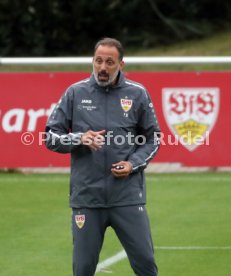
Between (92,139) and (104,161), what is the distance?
30 centimetres

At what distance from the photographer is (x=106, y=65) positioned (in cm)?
817

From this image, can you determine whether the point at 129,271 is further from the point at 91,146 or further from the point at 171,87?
the point at 171,87

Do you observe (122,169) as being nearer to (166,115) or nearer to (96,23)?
(166,115)

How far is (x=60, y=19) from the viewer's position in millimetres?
38000

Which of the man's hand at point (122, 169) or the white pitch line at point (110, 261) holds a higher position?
the man's hand at point (122, 169)

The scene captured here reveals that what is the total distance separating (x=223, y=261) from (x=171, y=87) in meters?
6.59

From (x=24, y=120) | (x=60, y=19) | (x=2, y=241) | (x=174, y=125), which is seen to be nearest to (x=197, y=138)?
(x=174, y=125)

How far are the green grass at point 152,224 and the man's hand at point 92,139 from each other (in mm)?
2983

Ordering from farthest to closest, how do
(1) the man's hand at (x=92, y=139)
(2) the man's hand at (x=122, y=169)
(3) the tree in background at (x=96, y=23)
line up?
(3) the tree in background at (x=96, y=23) < (2) the man's hand at (x=122, y=169) < (1) the man's hand at (x=92, y=139)

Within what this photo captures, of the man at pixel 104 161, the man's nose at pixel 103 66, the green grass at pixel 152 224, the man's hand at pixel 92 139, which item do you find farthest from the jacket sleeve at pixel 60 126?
the green grass at pixel 152 224

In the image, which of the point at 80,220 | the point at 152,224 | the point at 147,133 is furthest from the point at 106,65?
the point at 152,224

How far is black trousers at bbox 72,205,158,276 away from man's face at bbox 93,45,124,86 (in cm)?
97

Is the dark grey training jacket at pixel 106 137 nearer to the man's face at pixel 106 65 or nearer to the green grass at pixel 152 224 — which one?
the man's face at pixel 106 65

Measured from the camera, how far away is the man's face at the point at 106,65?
8.17 m
